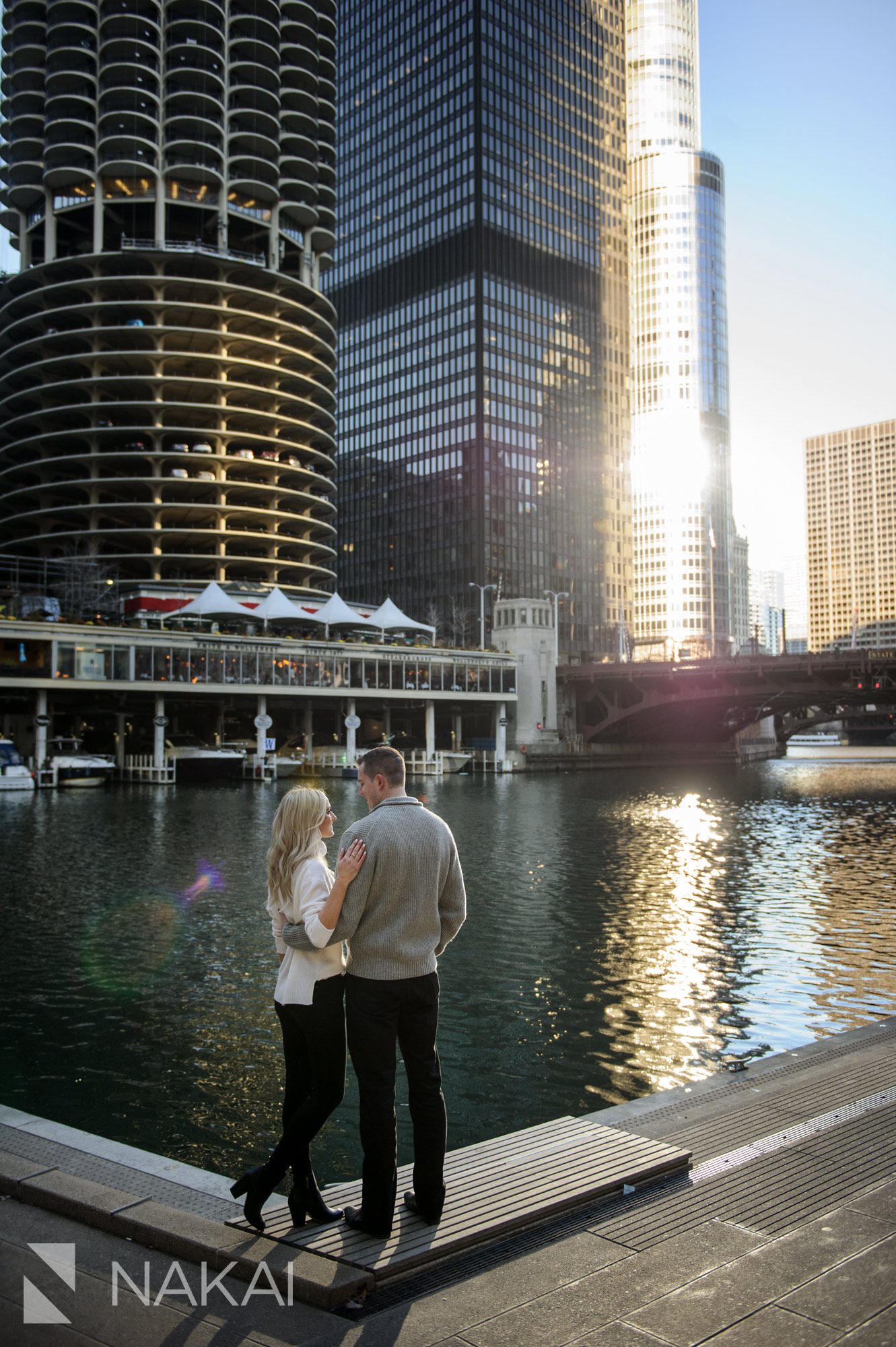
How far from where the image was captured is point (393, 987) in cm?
642

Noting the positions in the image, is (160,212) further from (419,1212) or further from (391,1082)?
(419,1212)

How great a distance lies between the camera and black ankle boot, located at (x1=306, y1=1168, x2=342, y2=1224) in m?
6.32

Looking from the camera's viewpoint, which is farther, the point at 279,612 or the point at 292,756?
the point at 279,612

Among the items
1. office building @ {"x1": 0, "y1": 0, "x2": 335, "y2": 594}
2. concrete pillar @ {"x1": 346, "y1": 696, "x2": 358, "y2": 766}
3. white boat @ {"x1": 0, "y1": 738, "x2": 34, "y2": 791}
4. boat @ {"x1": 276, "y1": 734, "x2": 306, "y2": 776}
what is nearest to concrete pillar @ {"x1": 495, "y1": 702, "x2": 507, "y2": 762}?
concrete pillar @ {"x1": 346, "y1": 696, "x2": 358, "y2": 766}

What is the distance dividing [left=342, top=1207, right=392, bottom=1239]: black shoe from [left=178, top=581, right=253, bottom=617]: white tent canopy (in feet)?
237

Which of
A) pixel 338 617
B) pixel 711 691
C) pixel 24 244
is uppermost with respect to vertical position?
pixel 24 244

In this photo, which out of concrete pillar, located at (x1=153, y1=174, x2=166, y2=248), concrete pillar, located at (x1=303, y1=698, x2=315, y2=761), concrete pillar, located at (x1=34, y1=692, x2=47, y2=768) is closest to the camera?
concrete pillar, located at (x1=34, y1=692, x2=47, y2=768)

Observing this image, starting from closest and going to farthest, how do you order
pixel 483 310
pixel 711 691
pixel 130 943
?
pixel 130 943, pixel 711 691, pixel 483 310

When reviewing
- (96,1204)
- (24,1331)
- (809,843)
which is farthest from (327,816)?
(809,843)

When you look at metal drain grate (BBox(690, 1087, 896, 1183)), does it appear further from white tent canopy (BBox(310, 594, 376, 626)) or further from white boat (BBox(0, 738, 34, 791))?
white tent canopy (BBox(310, 594, 376, 626))

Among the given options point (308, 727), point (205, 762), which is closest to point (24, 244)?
point (308, 727)

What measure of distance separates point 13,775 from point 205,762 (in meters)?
13.7

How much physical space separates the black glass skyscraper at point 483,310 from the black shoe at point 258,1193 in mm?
147636

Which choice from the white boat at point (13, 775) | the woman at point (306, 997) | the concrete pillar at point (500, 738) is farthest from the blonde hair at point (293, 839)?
the concrete pillar at point (500, 738)
